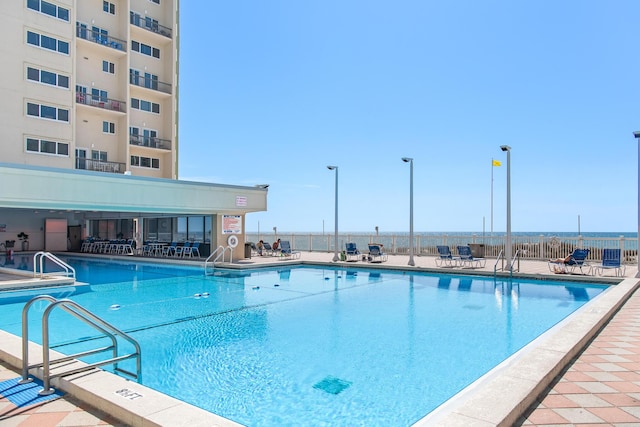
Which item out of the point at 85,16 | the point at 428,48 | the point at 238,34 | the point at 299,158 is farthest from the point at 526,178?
the point at 85,16

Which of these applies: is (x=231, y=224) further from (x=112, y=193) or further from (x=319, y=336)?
(x=319, y=336)

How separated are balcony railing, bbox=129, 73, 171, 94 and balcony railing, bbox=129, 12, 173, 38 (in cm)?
352

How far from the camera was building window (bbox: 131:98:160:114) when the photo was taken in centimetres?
2934

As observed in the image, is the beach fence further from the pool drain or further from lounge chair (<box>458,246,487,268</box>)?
the pool drain

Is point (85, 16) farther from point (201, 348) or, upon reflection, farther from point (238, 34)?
point (201, 348)

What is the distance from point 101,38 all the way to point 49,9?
321 cm

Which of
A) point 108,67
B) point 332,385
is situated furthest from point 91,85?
point 332,385

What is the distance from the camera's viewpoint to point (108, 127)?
27.5m

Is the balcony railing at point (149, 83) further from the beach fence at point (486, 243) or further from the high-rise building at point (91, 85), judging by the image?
the beach fence at point (486, 243)

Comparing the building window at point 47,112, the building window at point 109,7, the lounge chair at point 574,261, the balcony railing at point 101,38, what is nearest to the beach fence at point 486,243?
the lounge chair at point 574,261

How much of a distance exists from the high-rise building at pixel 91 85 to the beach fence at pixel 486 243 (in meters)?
12.0

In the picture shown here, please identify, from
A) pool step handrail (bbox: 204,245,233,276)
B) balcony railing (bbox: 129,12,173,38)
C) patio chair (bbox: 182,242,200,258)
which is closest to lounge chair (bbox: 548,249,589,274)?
pool step handrail (bbox: 204,245,233,276)

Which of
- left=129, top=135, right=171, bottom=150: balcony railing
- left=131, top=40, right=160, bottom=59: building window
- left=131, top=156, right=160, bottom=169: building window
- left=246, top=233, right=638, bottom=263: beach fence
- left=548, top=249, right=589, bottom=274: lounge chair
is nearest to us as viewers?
left=548, top=249, right=589, bottom=274: lounge chair

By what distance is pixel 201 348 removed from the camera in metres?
6.46
